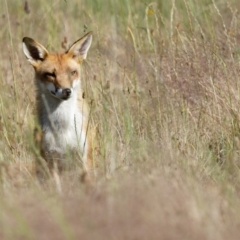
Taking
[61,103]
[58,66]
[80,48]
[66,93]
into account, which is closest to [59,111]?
[61,103]

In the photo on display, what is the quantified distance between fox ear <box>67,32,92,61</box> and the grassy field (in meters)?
0.16

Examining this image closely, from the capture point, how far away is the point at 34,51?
758 centimetres

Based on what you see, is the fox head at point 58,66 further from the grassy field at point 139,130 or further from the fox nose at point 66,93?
the grassy field at point 139,130

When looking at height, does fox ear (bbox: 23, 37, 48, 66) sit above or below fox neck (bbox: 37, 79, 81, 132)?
above

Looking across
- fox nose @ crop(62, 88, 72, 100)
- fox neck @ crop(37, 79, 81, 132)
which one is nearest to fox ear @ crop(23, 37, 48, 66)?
fox neck @ crop(37, 79, 81, 132)

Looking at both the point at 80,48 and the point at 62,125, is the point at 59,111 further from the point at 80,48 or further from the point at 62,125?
the point at 80,48

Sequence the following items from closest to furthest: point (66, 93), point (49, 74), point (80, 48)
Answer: point (66, 93) < point (49, 74) < point (80, 48)

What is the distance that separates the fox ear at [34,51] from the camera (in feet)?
24.5

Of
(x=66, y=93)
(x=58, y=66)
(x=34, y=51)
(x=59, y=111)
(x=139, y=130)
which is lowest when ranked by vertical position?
(x=139, y=130)

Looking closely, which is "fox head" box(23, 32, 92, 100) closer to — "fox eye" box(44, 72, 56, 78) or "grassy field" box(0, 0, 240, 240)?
"fox eye" box(44, 72, 56, 78)

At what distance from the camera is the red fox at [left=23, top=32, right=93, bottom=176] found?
7102 mm

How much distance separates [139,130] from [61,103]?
→ 2.42ft

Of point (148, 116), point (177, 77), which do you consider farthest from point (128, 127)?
point (177, 77)

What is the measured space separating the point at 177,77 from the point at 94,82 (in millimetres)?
1194
